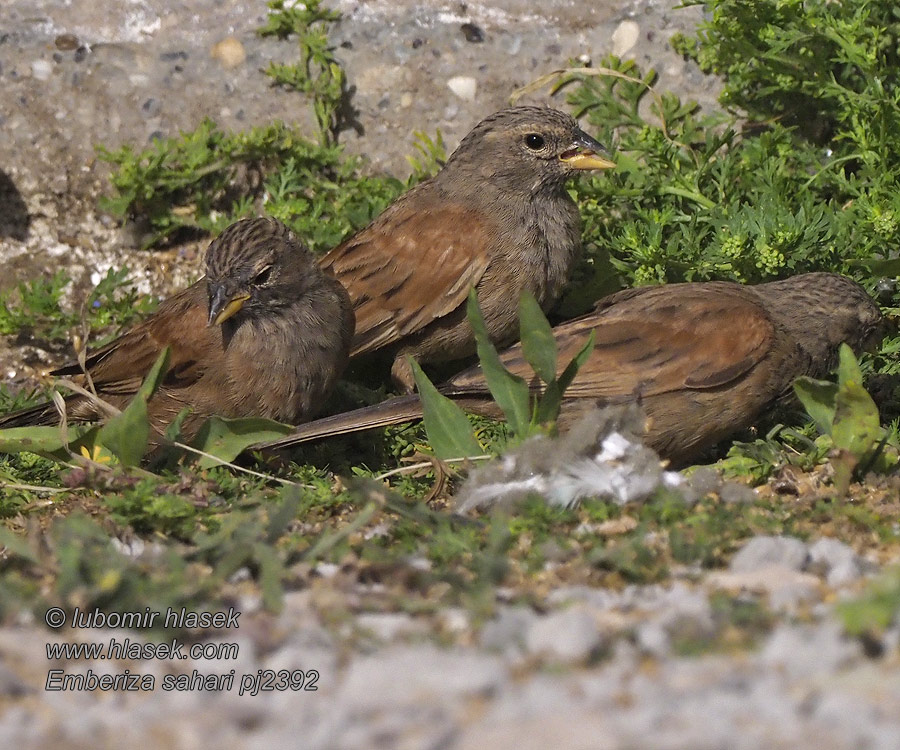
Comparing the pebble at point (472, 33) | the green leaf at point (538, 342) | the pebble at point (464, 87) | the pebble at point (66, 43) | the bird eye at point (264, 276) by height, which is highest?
the pebble at point (66, 43)

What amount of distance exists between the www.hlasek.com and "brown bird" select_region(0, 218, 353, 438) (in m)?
2.18

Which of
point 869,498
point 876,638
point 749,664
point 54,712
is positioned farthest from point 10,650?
point 869,498

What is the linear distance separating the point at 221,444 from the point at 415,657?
91.0 inches

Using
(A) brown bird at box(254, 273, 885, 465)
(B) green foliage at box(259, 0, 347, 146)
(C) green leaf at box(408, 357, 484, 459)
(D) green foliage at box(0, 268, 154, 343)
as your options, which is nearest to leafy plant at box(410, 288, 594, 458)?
(C) green leaf at box(408, 357, 484, 459)

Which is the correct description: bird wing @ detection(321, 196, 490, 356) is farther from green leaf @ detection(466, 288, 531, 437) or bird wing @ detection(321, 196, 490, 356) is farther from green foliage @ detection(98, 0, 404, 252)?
green leaf @ detection(466, 288, 531, 437)

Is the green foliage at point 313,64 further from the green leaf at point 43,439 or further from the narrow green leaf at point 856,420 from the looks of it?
the narrow green leaf at point 856,420

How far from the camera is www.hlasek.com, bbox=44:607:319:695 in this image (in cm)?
283

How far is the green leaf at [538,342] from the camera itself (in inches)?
181

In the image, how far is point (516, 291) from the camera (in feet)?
19.0

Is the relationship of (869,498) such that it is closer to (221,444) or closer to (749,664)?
(749,664)

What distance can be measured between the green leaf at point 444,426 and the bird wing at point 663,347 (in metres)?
0.54

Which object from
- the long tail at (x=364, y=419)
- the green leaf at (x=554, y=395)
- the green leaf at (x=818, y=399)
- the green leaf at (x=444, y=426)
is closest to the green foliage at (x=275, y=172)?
the long tail at (x=364, y=419)

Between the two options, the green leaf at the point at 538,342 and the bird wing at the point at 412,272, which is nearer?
the green leaf at the point at 538,342

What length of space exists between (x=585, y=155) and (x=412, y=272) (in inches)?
41.5
